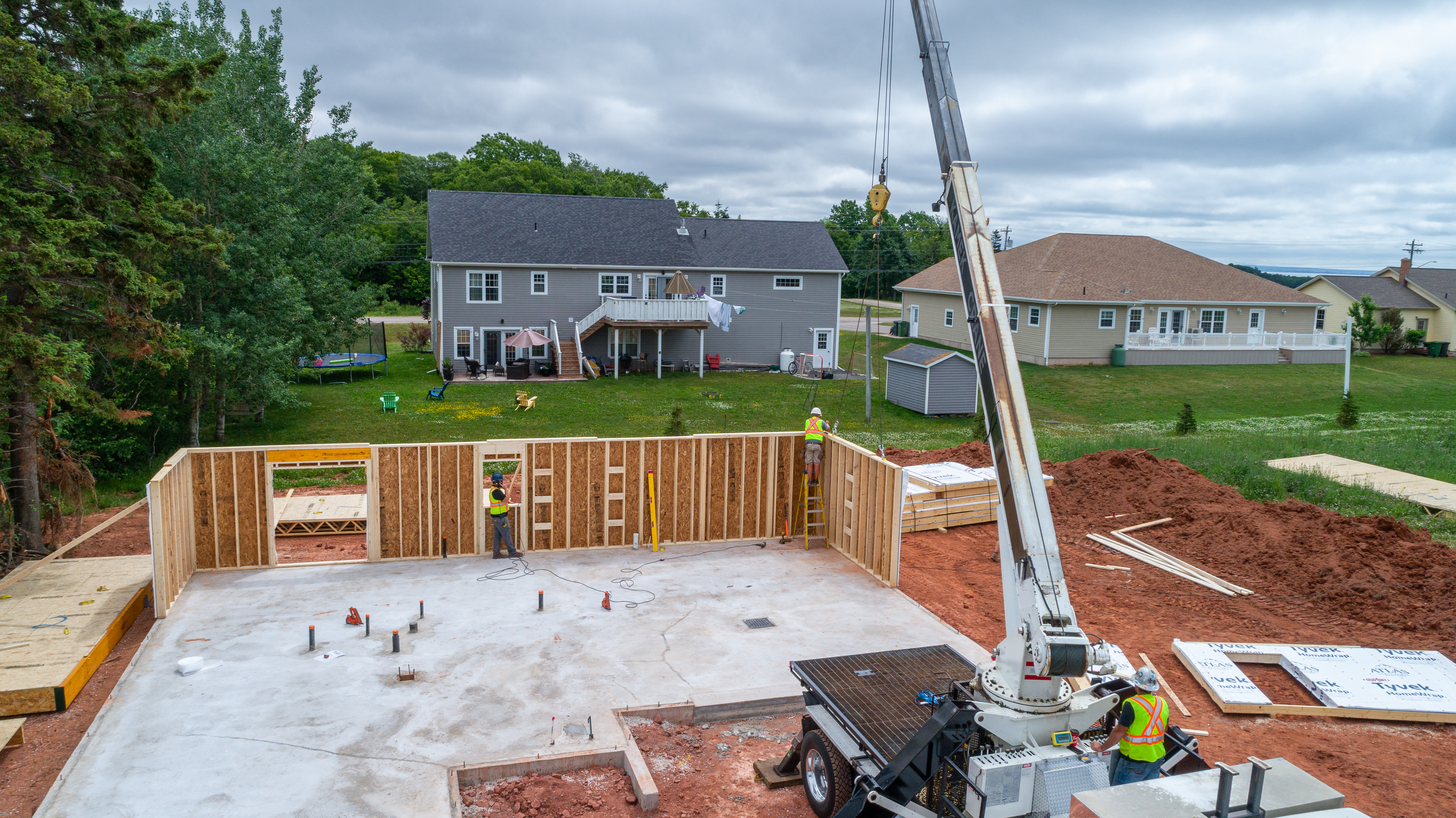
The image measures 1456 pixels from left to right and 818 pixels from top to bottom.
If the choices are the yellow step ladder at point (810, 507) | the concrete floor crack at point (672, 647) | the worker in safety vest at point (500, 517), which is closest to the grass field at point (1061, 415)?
the yellow step ladder at point (810, 507)

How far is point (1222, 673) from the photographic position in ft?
35.0

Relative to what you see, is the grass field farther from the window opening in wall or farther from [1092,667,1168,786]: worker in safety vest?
[1092,667,1168,786]: worker in safety vest

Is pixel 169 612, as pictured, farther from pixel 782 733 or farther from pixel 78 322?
pixel 782 733

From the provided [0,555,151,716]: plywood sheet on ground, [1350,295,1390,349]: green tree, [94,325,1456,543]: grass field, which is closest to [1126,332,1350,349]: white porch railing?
[94,325,1456,543]: grass field

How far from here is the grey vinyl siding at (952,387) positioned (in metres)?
29.3

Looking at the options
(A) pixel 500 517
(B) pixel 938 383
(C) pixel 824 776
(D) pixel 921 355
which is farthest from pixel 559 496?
(D) pixel 921 355

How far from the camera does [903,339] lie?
4847cm

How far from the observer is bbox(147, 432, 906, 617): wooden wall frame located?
13688 mm

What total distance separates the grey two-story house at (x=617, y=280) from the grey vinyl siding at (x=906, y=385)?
8.82m

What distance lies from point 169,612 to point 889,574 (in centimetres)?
994

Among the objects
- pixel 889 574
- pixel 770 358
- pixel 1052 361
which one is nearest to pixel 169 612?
pixel 889 574

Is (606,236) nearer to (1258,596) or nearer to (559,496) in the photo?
(559,496)

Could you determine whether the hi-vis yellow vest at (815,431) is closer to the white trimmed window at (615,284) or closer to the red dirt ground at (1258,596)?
the red dirt ground at (1258,596)

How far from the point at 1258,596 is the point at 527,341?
26750 millimetres
